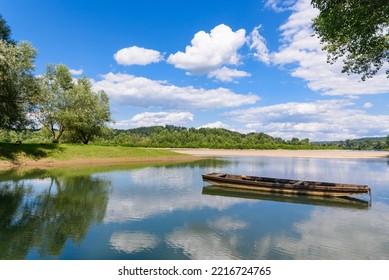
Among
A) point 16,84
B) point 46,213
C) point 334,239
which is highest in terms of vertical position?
point 16,84

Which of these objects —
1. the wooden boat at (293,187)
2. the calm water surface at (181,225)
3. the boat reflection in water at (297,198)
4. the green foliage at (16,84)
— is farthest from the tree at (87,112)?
the boat reflection in water at (297,198)

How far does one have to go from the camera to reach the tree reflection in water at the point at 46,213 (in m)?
14.4

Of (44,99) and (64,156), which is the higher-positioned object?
(44,99)

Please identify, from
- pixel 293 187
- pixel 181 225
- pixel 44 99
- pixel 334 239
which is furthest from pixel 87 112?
pixel 334 239

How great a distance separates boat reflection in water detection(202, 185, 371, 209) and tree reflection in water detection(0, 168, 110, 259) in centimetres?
1236

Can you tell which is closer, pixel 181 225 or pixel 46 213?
pixel 181 225

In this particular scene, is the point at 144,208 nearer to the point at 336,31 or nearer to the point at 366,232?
the point at 366,232

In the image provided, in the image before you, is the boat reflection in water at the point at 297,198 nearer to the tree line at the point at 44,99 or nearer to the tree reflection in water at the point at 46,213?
the tree reflection in water at the point at 46,213

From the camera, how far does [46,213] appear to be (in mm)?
20375

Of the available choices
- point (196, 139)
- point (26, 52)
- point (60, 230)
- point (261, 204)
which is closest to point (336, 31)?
point (261, 204)

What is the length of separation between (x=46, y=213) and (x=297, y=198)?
888 inches

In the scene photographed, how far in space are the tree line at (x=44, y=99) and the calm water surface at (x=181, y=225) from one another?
67.3 feet

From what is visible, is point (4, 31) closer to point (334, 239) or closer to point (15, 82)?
point (15, 82)

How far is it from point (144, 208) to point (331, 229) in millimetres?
13548
